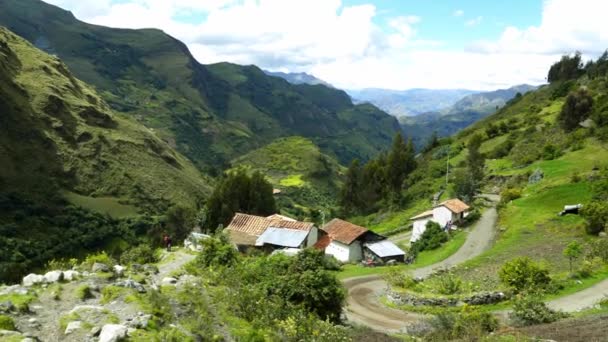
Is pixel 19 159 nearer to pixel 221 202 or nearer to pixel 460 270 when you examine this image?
pixel 221 202

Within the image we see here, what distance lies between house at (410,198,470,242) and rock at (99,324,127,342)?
4167cm

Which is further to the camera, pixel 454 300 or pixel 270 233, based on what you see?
pixel 270 233

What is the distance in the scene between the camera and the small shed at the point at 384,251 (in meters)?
44.6

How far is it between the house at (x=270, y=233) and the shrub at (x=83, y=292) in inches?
1158

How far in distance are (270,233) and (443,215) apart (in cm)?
1775

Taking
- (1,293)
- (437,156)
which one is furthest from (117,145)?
(1,293)

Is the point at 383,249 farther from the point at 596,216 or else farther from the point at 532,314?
the point at 532,314

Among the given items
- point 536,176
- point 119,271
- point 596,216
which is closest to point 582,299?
point 596,216

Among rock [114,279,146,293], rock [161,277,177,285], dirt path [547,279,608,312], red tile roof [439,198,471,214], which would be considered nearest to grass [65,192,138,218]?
red tile roof [439,198,471,214]

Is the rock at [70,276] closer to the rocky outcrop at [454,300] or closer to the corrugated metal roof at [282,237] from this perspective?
the rocky outcrop at [454,300]

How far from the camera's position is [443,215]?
5084cm

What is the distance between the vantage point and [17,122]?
115 m

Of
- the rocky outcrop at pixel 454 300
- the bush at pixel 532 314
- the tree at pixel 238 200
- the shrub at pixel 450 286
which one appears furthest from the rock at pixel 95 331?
the tree at pixel 238 200

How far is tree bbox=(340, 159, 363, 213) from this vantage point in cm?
9069
